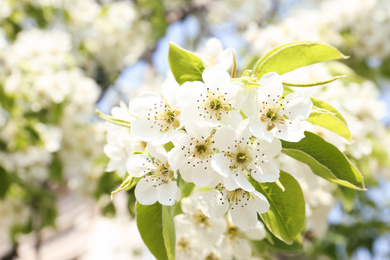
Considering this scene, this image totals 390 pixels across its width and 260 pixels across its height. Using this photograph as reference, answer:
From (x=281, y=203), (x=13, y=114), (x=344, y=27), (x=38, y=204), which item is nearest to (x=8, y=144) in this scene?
(x=13, y=114)

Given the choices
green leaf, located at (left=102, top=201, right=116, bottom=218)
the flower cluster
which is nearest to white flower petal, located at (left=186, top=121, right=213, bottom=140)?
the flower cluster

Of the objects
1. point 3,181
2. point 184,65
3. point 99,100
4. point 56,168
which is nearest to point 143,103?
point 184,65

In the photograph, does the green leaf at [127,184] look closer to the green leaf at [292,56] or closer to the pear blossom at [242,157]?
the pear blossom at [242,157]

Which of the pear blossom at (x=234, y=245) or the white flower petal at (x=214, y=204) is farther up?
the white flower petal at (x=214, y=204)

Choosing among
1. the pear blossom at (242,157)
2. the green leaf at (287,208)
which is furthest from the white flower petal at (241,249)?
the pear blossom at (242,157)

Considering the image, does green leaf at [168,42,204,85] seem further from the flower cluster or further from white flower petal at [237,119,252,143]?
white flower petal at [237,119,252,143]
